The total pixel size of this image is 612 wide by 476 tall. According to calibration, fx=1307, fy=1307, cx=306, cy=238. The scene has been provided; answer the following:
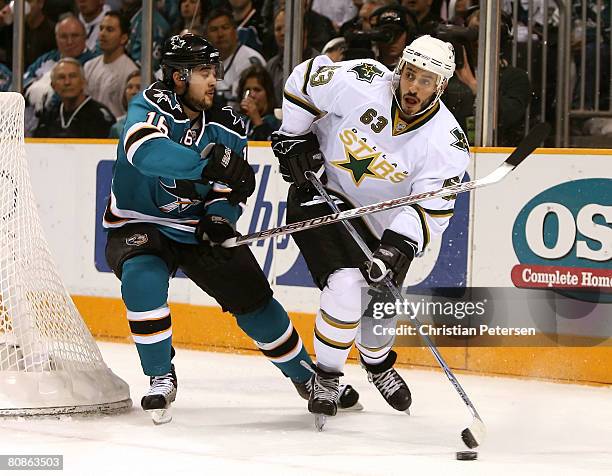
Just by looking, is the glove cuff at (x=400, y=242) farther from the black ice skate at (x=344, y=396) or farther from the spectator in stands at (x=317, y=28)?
the spectator in stands at (x=317, y=28)

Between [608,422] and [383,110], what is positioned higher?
[383,110]

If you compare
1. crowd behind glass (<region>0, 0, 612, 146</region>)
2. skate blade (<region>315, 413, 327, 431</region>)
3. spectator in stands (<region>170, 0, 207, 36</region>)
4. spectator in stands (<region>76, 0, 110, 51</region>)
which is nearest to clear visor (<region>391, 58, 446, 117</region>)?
→ skate blade (<region>315, 413, 327, 431</region>)

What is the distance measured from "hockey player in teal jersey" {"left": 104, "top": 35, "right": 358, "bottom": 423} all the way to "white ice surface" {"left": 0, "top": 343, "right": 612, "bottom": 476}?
20 centimetres

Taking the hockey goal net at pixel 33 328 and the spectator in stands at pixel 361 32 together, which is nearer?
the hockey goal net at pixel 33 328

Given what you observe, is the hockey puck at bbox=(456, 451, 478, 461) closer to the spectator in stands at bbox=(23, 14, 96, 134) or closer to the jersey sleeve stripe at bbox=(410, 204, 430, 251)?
the jersey sleeve stripe at bbox=(410, 204, 430, 251)

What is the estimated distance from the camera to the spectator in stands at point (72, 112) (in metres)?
5.68

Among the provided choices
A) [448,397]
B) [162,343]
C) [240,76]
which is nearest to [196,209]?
[162,343]

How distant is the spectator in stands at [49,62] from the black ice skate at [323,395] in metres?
2.79

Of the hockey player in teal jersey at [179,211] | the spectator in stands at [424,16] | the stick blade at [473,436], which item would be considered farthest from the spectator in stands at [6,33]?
the stick blade at [473,436]

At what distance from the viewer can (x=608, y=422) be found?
12.3 feet

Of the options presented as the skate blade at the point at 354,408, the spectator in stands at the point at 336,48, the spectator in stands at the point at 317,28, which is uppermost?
the spectator in stands at the point at 317,28

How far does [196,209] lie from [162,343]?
0.40 m

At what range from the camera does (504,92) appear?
469cm

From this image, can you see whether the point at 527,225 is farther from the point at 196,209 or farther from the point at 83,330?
the point at 83,330
